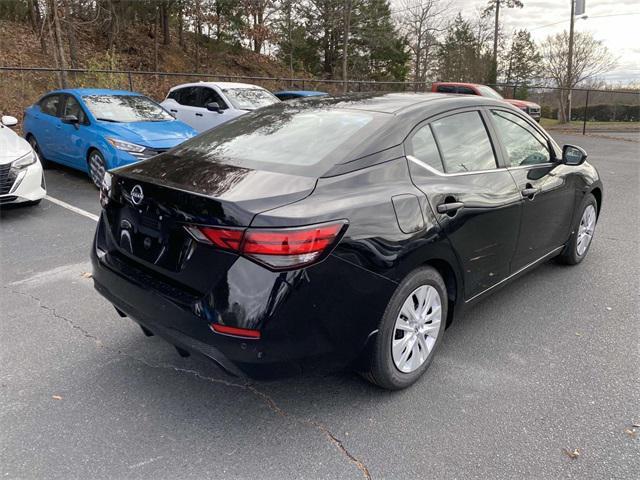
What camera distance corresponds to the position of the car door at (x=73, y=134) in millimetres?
7680

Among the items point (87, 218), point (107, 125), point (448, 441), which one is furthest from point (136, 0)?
point (448, 441)

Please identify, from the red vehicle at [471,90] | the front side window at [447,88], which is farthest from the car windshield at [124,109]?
the front side window at [447,88]

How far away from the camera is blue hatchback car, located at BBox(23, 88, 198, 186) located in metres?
7.13

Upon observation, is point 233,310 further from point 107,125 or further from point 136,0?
point 136,0

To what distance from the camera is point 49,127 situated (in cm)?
851

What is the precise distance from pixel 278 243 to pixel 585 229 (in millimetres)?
3812

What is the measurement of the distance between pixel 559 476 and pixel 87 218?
587 centimetres

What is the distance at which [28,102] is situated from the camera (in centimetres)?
1374

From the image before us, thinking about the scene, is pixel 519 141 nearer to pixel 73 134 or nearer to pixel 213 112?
pixel 73 134

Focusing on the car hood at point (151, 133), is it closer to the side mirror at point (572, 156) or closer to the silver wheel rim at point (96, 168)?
the silver wheel rim at point (96, 168)

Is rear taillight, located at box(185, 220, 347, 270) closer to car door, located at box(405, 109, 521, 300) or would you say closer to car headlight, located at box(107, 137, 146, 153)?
car door, located at box(405, 109, 521, 300)

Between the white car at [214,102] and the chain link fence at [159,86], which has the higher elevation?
the chain link fence at [159,86]

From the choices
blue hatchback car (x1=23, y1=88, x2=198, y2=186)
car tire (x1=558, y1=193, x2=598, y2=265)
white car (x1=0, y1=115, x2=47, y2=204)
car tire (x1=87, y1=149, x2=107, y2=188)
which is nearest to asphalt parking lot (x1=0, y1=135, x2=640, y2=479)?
car tire (x1=558, y1=193, x2=598, y2=265)

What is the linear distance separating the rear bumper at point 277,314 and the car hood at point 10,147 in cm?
460
